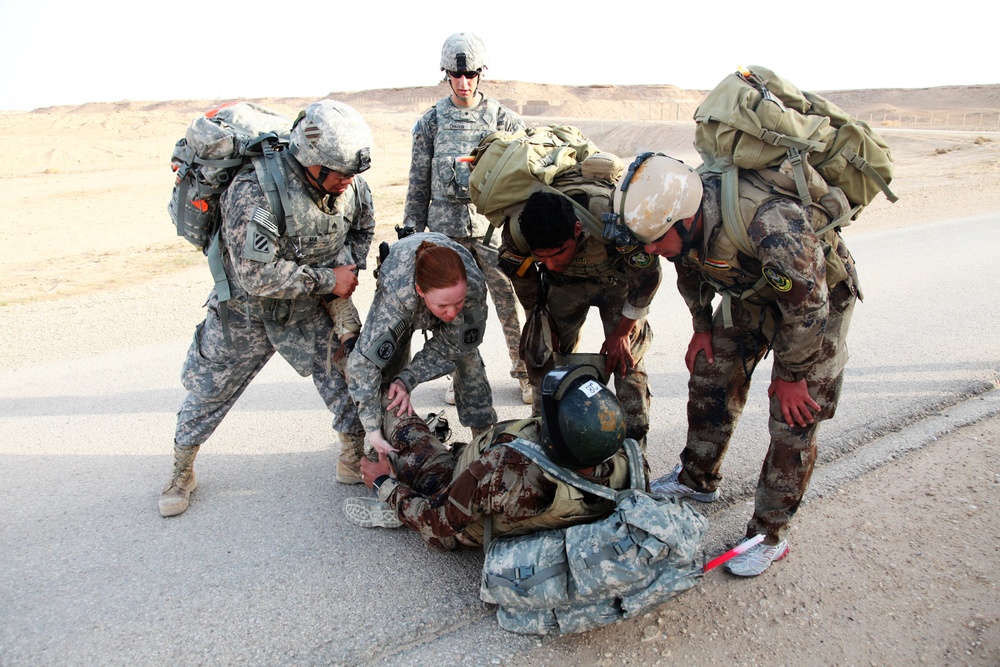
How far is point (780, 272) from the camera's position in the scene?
2479 millimetres

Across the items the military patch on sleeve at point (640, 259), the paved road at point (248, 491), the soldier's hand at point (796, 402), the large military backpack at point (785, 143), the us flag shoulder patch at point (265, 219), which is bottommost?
the paved road at point (248, 491)

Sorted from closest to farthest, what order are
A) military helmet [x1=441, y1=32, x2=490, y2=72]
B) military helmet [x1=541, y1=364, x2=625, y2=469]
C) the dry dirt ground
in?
military helmet [x1=541, y1=364, x2=625, y2=469] < the dry dirt ground < military helmet [x1=441, y1=32, x2=490, y2=72]

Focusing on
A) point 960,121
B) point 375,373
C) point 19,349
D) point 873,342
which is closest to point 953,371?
point 873,342

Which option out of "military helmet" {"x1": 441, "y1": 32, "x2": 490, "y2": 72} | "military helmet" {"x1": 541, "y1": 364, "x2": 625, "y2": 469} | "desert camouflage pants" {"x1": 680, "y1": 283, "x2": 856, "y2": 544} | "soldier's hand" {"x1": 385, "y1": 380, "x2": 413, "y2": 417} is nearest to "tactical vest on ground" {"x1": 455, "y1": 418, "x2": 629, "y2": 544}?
"military helmet" {"x1": 541, "y1": 364, "x2": 625, "y2": 469}

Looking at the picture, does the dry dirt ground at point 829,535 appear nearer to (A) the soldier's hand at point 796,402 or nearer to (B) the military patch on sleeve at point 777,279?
(A) the soldier's hand at point 796,402

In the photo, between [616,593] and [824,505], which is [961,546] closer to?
[824,505]

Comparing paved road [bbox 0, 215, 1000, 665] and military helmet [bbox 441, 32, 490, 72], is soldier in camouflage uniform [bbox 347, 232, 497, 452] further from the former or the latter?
military helmet [bbox 441, 32, 490, 72]

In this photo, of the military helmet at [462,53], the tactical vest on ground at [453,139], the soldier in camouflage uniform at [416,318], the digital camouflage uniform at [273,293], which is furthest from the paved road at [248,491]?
the military helmet at [462,53]

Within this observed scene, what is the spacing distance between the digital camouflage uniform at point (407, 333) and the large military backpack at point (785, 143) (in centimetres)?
123

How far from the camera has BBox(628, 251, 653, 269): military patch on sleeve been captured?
3145 mm

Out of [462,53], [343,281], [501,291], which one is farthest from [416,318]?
[462,53]

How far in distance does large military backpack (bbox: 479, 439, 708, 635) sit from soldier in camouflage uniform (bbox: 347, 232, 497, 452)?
840mm

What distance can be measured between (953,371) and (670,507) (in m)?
3.32

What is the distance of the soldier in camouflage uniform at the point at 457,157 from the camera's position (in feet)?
15.3
